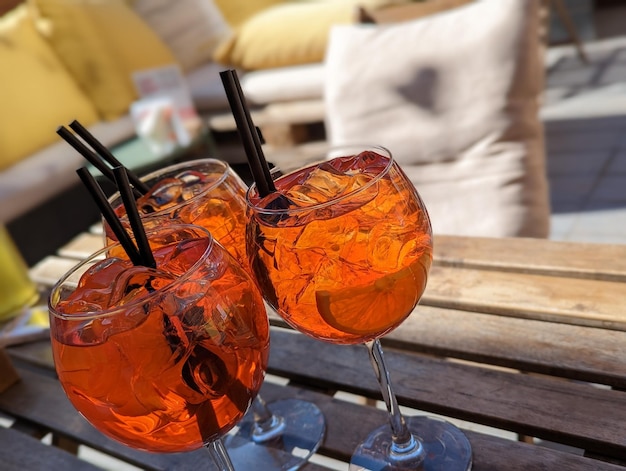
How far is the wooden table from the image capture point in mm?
505

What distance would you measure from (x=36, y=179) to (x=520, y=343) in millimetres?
2200

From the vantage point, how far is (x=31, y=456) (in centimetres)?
64

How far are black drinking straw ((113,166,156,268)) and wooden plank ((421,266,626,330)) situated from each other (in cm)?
36

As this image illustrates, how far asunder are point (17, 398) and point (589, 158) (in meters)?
2.25

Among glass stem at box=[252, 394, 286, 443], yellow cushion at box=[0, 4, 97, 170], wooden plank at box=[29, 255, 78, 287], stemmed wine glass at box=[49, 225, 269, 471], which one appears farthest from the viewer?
yellow cushion at box=[0, 4, 97, 170]

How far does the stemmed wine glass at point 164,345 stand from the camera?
390mm

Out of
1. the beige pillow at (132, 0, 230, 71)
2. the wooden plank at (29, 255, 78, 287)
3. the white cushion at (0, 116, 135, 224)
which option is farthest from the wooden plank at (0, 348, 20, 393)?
→ the beige pillow at (132, 0, 230, 71)

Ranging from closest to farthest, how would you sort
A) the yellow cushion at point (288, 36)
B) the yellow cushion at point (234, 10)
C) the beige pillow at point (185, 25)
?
the yellow cushion at point (288, 36), the beige pillow at point (185, 25), the yellow cushion at point (234, 10)

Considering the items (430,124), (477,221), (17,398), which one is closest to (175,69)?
(430,124)

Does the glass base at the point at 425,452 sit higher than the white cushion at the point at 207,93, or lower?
higher

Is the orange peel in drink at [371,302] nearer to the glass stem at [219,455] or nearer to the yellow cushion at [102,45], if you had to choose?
the glass stem at [219,455]

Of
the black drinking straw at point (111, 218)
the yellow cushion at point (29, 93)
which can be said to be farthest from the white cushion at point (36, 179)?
the black drinking straw at point (111, 218)

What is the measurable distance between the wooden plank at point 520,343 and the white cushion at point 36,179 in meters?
1.93

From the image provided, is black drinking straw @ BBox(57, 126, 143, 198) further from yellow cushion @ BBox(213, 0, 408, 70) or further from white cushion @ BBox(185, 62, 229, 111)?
white cushion @ BBox(185, 62, 229, 111)
